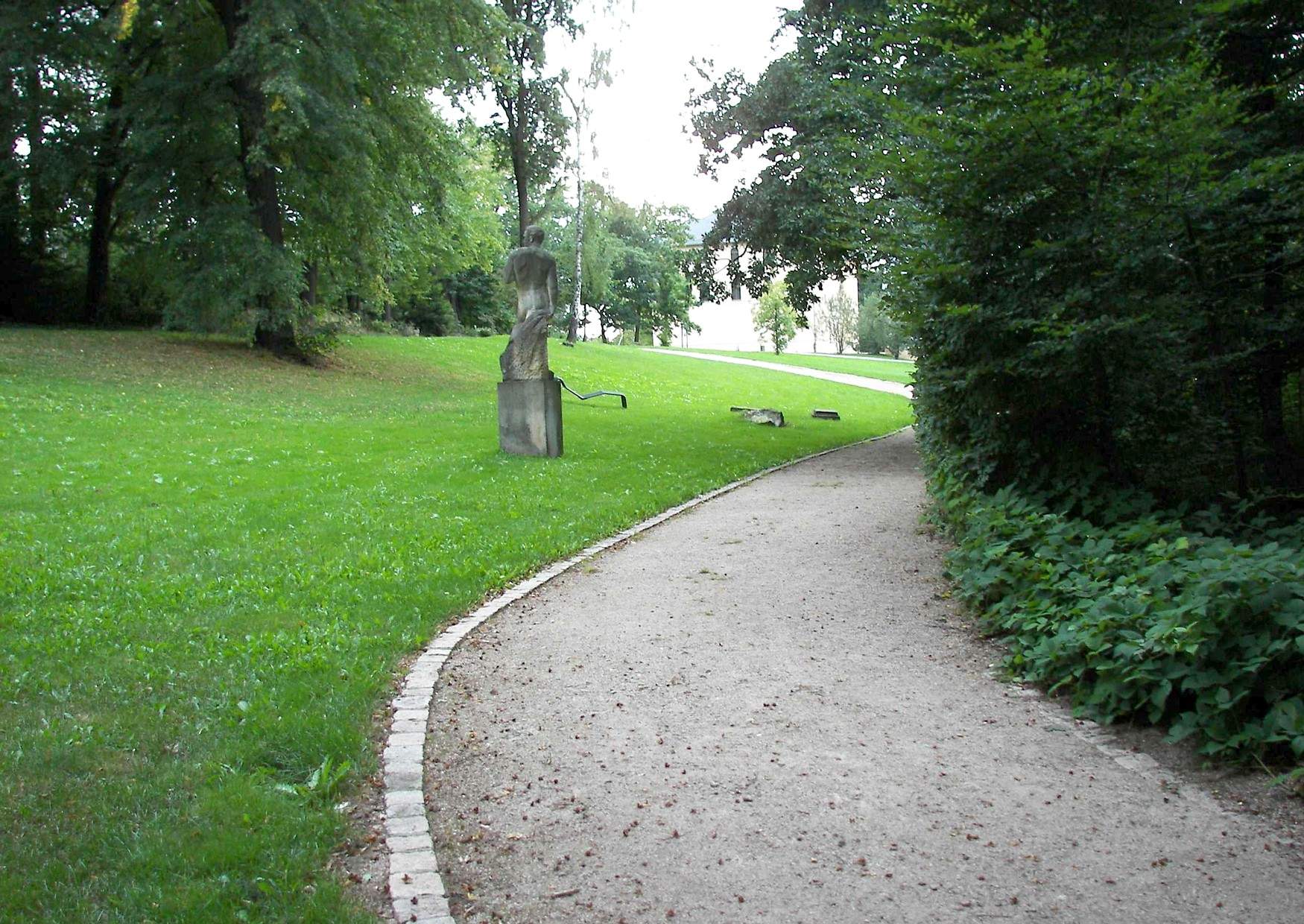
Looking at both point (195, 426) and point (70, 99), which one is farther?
point (70, 99)

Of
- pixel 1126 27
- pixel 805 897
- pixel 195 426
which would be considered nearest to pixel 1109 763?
pixel 805 897

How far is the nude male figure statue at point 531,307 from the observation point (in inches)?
590

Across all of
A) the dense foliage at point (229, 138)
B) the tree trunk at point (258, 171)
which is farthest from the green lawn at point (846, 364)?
the tree trunk at point (258, 171)

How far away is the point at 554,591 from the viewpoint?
804 cm

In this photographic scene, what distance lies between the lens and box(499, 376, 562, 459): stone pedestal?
15.0 metres

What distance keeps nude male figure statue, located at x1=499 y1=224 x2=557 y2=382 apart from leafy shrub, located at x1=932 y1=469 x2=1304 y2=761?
346 inches

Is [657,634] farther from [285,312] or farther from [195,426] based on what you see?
[285,312]

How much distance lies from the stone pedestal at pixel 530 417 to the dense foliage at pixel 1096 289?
21.2ft

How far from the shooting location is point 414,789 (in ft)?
14.5

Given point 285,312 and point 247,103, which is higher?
point 247,103

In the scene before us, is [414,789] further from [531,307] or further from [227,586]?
[531,307]

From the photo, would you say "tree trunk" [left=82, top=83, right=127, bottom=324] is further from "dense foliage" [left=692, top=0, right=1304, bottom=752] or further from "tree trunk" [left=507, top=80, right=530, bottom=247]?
"dense foliage" [left=692, top=0, right=1304, bottom=752]

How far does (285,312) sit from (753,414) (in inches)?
442

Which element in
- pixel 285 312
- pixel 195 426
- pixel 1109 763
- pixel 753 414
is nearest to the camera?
pixel 1109 763
